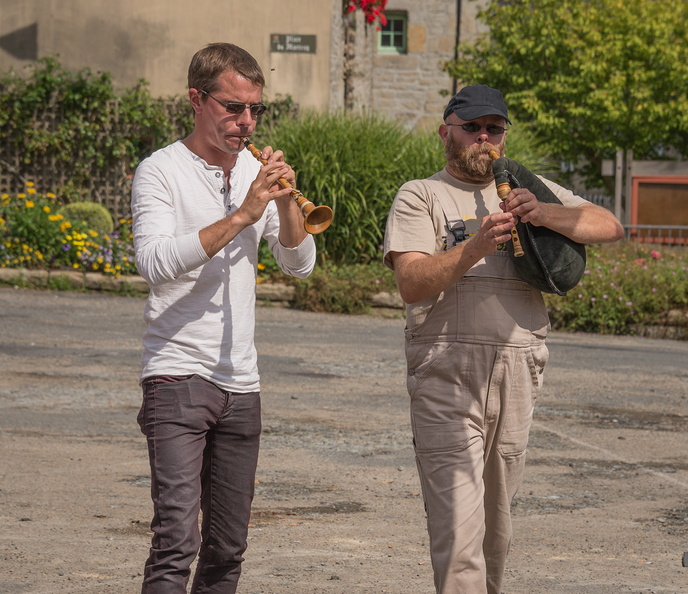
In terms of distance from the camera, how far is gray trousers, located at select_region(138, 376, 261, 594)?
11.0 feet

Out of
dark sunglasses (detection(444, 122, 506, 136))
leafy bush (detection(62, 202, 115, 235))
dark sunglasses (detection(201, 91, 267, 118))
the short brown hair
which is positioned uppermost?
the short brown hair

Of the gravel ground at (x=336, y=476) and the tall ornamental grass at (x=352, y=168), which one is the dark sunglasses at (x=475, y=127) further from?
the tall ornamental grass at (x=352, y=168)

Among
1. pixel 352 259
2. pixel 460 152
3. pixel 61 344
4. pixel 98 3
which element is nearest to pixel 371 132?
pixel 352 259

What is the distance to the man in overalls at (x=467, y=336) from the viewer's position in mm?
3732

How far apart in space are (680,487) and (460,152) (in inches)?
134

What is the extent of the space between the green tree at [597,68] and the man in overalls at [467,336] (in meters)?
21.3

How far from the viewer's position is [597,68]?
2433cm

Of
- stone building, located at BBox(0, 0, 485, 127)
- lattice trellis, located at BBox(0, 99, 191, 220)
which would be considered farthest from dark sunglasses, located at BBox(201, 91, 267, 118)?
stone building, located at BBox(0, 0, 485, 127)

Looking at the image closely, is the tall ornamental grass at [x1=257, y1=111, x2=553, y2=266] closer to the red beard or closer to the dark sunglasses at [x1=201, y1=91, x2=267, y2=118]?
the red beard

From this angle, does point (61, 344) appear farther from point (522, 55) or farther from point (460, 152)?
point (522, 55)

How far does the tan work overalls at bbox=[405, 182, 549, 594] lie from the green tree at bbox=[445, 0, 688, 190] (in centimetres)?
2142

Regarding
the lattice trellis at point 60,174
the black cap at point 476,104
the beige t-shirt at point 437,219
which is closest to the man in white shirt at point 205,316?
the beige t-shirt at point 437,219

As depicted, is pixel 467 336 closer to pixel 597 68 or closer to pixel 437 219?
pixel 437 219

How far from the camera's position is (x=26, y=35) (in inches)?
712
